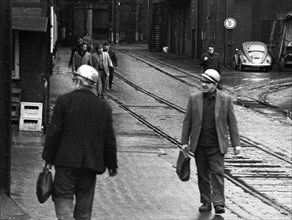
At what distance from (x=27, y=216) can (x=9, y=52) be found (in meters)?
2.06

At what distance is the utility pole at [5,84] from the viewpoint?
436 inches

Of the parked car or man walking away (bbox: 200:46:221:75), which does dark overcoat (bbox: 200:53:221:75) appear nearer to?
man walking away (bbox: 200:46:221:75)

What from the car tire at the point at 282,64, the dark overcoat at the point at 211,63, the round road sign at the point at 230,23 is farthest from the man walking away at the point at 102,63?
the car tire at the point at 282,64

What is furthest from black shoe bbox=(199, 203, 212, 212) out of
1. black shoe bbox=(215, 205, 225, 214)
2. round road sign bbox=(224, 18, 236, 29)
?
round road sign bbox=(224, 18, 236, 29)

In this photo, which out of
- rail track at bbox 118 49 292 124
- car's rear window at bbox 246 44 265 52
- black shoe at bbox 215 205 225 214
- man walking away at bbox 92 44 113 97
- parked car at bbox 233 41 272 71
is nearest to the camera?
black shoe at bbox 215 205 225 214

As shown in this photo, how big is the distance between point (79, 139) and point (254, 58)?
33708 mm

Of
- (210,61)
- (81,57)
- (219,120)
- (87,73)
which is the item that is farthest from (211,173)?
(210,61)

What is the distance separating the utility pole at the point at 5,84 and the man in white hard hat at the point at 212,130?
2.28 metres

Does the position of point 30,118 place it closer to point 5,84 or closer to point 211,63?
point 5,84

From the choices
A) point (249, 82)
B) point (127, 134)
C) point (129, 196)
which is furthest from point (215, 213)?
point (249, 82)

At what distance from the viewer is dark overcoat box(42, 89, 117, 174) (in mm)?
8992

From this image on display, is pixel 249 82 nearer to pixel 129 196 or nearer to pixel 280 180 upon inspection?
pixel 280 180

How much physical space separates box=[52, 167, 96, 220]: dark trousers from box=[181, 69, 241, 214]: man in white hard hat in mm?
2595

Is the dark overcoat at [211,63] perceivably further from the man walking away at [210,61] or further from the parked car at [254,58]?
the parked car at [254,58]
